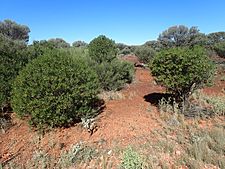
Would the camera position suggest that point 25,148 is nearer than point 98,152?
No

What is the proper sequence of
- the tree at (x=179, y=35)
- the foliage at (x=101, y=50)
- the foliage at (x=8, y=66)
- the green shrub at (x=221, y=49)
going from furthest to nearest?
the tree at (x=179, y=35) < the green shrub at (x=221, y=49) < the foliage at (x=101, y=50) < the foliage at (x=8, y=66)

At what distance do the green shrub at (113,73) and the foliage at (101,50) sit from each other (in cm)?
41

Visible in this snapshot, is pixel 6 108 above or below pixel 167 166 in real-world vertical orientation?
above

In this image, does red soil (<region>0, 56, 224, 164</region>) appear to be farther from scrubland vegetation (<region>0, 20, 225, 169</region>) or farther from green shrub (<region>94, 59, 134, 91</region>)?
green shrub (<region>94, 59, 134, 91</region>)

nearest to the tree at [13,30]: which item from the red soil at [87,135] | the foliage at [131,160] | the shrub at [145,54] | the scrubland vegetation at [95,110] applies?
the shrub at [145,54]

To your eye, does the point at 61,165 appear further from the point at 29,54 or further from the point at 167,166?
the point at 29,54

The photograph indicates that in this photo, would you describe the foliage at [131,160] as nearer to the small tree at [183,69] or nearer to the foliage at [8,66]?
the small tree at [183,69]

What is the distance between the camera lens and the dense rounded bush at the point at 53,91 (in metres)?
7.18

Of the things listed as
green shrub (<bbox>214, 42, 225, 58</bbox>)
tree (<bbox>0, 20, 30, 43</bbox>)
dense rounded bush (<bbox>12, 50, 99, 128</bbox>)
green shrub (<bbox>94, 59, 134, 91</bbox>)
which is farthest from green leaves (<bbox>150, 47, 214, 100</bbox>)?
tree (<bbox>0, 20, 30, 43</bbox>)

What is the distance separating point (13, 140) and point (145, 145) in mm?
3429

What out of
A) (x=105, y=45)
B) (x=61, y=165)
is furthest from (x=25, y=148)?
(x=105, y=45)

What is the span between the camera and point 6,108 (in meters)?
10.6

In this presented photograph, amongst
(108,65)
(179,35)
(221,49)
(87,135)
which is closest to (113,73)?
(108,65)

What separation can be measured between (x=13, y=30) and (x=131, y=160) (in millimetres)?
34216
